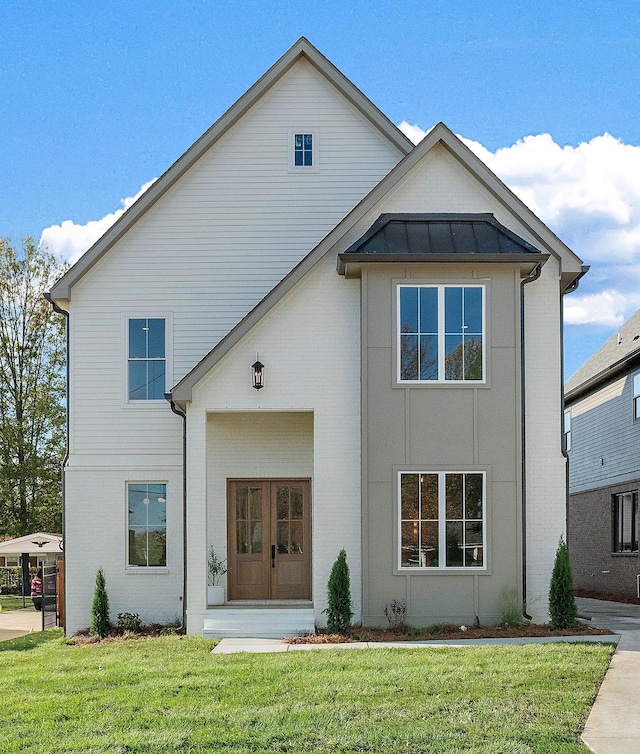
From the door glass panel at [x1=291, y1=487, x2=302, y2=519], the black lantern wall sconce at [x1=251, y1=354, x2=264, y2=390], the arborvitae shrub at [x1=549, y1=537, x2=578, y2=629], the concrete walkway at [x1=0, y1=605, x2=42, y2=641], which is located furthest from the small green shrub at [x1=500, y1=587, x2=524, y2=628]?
the concrete walkway at [x1=0, y1=605, x2=42, y2=641]

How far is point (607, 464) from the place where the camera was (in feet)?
92.3

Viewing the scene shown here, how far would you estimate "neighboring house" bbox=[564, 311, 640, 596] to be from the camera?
1015 inches

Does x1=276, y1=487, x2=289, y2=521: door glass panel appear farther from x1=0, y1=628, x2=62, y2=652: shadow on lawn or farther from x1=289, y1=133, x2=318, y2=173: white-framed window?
x1=289, y1=133, x2=318, y2=173: white-framed window

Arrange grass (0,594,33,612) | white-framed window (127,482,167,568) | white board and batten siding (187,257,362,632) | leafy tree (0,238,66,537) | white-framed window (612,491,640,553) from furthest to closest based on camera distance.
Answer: leafy tree (0,238,66,537) < grass (0,594,33,612) < white-framed window (612,491,640,553) < white-framed window (127,482,167,568) < white board and batten siding (187,257,362,632)

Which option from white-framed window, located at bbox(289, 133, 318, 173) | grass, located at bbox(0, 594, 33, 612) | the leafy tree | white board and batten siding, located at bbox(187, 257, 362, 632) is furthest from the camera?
the leafy tree

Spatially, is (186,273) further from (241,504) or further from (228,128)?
(241,504)

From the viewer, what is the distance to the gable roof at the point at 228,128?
18.2 metres

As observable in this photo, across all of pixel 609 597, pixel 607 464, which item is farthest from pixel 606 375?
pixel 609 597

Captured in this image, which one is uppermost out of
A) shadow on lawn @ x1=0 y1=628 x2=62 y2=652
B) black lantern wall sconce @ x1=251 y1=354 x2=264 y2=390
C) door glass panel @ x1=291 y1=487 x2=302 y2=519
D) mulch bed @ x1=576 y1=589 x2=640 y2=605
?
black lantern wall sconce @ x1=251 y1=354 x2=264 y2=390

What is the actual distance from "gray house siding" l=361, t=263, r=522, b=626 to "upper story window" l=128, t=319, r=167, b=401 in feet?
14.1

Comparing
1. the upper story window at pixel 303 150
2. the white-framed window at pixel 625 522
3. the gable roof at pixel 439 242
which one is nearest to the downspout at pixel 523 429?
the gable roof at pixel 439 242

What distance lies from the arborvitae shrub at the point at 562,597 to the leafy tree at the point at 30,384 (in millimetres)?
21653

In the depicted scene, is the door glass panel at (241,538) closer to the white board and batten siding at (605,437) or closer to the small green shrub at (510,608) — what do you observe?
the small green shrub at (510,608)

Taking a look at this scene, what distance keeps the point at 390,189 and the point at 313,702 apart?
9218 mm
